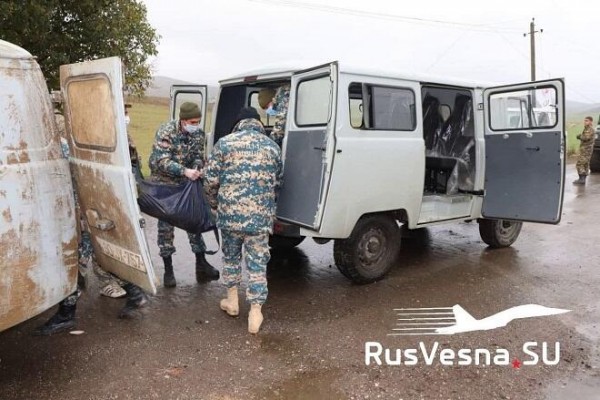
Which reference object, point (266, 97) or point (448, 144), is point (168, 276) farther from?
point (448, 144)

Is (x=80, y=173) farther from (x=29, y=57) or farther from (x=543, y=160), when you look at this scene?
(x=543, y=160)

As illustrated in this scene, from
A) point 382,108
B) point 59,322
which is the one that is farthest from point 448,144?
point 59,322

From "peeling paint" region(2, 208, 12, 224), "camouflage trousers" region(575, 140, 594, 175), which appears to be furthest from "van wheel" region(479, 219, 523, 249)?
"camouflage trousers" region(575, 140, 594, 175)

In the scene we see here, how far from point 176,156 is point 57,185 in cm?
184

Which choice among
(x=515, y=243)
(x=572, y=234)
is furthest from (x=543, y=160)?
(x=572, y=234)

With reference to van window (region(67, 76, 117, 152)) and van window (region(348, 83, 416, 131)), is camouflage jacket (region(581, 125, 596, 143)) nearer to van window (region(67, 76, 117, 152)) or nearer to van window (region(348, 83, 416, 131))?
van window (region(348, 83, 416, 131))

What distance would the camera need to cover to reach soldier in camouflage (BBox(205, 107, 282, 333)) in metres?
3.85

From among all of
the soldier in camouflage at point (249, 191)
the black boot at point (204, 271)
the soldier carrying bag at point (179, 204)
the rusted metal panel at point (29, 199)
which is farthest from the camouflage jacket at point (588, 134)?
the rusted metal panel at point (29, 199)

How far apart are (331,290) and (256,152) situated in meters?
1.71

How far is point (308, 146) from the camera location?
4352 millimetres

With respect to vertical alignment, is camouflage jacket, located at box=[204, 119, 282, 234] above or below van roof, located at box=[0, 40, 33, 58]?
below

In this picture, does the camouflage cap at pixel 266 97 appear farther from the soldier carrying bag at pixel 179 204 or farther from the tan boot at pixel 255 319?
the tan boot at pixel 255 319

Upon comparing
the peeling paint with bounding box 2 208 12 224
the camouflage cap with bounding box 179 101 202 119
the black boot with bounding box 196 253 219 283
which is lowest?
the black boot with bounding box 196 253 219 283

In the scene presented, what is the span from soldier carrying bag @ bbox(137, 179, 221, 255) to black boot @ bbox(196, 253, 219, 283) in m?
0.76
